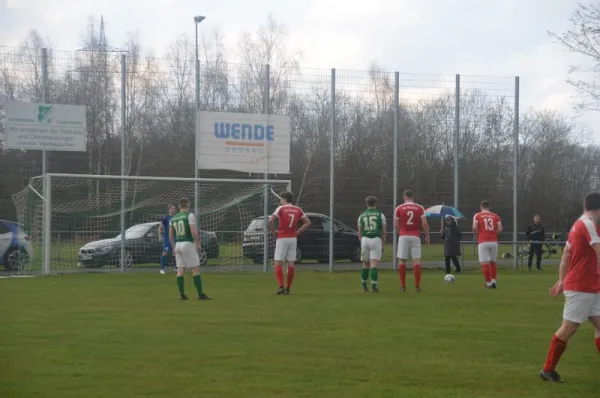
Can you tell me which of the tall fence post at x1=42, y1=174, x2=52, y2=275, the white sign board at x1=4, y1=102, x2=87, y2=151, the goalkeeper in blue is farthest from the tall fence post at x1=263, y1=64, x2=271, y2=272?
the tall fence post at x1=42, y1=174, x2=52, y2=275

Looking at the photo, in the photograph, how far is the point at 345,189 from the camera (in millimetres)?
30547

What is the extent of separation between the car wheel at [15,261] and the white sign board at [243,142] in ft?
21.3

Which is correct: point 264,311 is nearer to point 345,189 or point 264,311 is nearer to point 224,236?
point 224,236

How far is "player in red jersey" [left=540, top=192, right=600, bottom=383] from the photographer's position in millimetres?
8641

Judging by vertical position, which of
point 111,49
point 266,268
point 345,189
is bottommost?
point 266,268

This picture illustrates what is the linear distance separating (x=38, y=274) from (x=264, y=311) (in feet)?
→ 41.8

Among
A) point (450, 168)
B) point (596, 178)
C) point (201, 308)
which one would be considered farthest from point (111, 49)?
point (596, 178)

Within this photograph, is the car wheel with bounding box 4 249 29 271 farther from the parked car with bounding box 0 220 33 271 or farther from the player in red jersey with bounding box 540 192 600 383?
the player in red jersey with bounding box 540 192 600 383

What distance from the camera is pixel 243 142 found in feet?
95.7

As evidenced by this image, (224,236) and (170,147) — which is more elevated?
(170,147)

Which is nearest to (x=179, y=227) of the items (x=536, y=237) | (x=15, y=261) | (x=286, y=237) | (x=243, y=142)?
(x=286, y=237)

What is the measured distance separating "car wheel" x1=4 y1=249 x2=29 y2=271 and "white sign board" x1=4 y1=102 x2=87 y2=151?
11.0 feet

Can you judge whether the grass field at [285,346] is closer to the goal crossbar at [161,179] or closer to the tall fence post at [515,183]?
the goal crossbar at [161,179]

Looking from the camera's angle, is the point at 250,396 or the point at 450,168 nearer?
the point at 250,396
